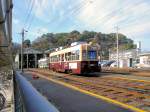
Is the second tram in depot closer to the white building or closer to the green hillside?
the white building

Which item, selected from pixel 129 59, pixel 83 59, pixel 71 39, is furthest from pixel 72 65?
pixel 71 39

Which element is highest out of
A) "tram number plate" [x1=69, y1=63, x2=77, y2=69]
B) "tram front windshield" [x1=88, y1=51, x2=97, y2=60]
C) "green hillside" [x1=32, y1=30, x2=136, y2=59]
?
"green hillside" [x1=32, y1=30, x2=136, y2=59]

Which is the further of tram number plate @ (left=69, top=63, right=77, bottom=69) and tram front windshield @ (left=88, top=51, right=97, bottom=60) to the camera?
tram number plate @ (left=69, top=63, right=77, bottom=69)

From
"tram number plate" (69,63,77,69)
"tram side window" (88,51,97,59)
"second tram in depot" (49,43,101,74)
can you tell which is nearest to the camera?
"second tram in depot" (49,43,101,74)

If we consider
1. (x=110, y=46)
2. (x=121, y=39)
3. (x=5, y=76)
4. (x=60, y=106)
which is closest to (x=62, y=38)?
(x=110, y=46)

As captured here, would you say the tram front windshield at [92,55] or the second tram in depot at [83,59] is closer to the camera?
the second tram in depot at [83,59]

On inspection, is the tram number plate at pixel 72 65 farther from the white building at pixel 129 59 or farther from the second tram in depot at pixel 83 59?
the white building at pixel 129 59

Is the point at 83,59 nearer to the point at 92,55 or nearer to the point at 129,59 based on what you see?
the point at 92,55

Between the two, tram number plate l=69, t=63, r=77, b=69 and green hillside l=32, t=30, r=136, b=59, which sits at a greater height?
green hillside l=32, t=30, r=136, b=59

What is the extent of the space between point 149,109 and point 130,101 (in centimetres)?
191

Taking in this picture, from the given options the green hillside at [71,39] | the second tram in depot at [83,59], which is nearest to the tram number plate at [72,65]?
the second tram in depot at [83,59]

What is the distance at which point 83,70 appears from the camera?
28031 mm

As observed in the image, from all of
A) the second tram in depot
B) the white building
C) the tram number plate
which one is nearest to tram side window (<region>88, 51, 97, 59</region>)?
the second tram in depot

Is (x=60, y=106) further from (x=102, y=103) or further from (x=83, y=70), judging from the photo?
(x=83, y=70)
